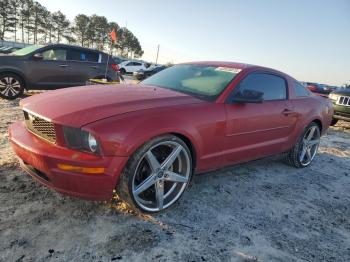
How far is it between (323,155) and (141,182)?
14.9 ft

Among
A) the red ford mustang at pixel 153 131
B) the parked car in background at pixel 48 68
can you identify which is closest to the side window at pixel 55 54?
the parked car in background at pixel 48 68

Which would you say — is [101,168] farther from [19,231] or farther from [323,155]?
[323,155]

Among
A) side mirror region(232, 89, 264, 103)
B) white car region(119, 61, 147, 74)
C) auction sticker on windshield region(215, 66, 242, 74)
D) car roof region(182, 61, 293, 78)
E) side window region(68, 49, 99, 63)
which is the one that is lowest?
white car region(119, 61, 147, 74)

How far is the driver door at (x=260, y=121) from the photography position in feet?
12.4

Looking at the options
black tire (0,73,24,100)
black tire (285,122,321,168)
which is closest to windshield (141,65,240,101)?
black tire (285,122,321,168)

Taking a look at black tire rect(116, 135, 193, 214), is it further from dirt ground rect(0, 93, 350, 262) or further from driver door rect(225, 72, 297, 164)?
driver door rect(225, 72, 297, 164)

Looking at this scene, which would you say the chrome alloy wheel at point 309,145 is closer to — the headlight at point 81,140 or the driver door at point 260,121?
the driver door at point 260,121

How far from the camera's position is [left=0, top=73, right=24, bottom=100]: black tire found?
862 centimetres

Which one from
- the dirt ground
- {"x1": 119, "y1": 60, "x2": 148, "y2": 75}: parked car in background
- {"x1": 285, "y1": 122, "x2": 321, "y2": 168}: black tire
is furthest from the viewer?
{"x1": 119, "y1": 60, "x2": 148, "y2": 75}: parked car in background

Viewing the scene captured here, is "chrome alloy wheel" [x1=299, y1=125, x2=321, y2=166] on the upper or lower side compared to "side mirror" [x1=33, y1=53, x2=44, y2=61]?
lower

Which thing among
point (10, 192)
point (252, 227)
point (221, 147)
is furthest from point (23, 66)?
point (252, 227)

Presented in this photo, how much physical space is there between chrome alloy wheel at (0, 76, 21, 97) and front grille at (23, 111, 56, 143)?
6.13 metres

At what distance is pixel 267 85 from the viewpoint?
177 inches

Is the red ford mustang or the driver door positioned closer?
the red ford mustang
